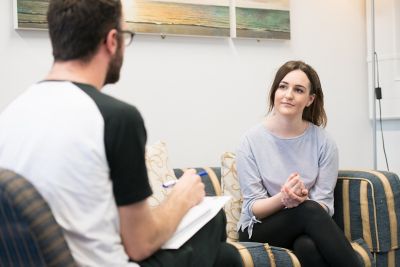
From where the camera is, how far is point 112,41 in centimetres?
111

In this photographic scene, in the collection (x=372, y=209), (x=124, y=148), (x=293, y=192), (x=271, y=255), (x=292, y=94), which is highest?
(x=292, y=94)

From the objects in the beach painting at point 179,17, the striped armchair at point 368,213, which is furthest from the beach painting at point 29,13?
the striped armchair at point 368,213

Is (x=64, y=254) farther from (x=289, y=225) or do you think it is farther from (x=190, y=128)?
(x=190, y=128)

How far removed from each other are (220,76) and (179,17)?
0.39 metres

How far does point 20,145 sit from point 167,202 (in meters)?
0.36

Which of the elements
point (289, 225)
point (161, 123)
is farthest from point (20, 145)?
point (161, 123)

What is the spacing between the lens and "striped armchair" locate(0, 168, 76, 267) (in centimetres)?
94

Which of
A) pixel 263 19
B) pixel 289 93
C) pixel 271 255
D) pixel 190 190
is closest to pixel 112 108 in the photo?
pixel 190 190

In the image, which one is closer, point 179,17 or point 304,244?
point 304,244

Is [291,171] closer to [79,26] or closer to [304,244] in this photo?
[304,244]

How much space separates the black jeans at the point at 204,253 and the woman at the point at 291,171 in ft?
2.10

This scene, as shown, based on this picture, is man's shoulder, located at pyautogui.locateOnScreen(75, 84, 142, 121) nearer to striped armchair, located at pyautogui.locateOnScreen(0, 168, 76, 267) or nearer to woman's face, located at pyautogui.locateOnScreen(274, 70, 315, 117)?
striped armchair, located at pyautogui.locateOnScreen(0, 168, 76, 267)

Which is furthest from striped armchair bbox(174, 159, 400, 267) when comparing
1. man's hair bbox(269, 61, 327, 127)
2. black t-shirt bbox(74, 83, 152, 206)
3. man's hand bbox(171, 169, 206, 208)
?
black t-shirt bbox(74, 83, 152, 206)

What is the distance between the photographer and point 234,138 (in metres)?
2.83
